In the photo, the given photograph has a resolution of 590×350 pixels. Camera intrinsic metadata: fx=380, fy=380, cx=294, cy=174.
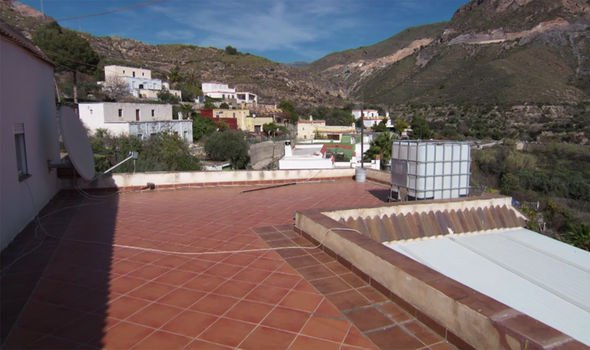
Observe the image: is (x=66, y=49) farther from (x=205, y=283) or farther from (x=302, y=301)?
(x=302, y=301)

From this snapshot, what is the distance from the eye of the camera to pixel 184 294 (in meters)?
2.95

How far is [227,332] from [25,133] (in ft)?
14.6

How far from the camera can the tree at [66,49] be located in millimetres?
34375

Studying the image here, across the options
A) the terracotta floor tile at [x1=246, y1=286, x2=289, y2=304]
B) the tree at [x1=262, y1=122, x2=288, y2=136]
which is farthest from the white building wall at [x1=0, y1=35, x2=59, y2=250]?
the tree at [x1=262, y1=122, x2=288, y2=136]

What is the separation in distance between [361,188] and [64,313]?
6456 mm

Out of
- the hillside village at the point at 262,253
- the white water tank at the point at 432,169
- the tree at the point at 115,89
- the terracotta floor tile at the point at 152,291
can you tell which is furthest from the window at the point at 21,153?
the tree at the point at 115,89

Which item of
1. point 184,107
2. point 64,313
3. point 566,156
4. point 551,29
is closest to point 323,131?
point 184,107

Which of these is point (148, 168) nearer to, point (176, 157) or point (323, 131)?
point (176, 157)

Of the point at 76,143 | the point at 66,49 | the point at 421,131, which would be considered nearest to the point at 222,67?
the point at 66,49

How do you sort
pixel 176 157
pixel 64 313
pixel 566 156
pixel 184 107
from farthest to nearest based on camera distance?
1. pixel 184 107
2. pixel 566 156
3. pixel 176 157
4. pixel 64 313

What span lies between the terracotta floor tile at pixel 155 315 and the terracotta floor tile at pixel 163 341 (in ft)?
0.43

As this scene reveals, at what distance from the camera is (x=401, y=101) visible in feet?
218

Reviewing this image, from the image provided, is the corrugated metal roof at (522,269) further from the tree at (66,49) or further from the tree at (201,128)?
the tree at (66,49)

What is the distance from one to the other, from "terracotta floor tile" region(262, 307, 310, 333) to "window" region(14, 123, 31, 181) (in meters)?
3.98
